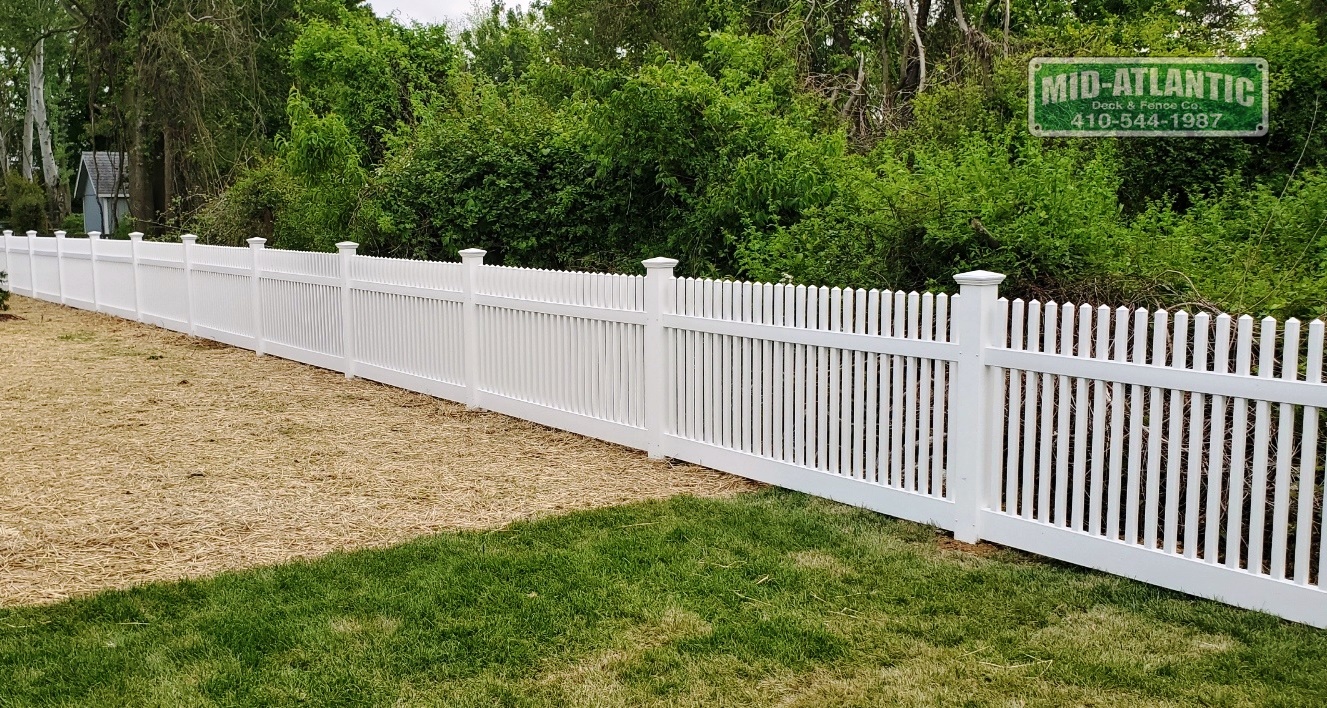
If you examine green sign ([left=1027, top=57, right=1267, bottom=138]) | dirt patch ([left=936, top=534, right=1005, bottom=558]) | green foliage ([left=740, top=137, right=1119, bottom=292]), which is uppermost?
green sign ([left=1027, top=57, right=1267, bottom=138])

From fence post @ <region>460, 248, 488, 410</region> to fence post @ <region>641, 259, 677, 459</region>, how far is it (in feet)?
7.69

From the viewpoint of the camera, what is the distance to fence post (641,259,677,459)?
25.1 ft

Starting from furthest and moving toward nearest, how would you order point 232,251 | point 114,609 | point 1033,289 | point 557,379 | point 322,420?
point 232,251 → point 322,420 → point 557,379 → point 1033,289 → point 114,609

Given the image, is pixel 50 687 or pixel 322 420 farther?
pixel 322 420

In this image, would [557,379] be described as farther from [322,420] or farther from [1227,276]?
[1227,276]

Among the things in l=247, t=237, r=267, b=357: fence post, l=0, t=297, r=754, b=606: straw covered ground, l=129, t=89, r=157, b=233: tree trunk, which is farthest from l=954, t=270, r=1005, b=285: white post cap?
l=129, t=89, r=157, b=233: tree trunk

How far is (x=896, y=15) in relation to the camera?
18422mm

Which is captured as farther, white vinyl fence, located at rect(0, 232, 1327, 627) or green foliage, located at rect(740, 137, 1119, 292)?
green foliage, located at rect(740, 137, 1119, 292)

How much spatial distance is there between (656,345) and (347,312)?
195 inches

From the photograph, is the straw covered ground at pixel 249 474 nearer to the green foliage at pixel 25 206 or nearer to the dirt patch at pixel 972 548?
the dirt patch at pixel 972 548

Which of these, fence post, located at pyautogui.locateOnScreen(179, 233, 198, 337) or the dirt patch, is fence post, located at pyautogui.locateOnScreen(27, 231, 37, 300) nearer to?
fence post, located at pyautogui.locateOnScreen(179, 233, 198, 337)

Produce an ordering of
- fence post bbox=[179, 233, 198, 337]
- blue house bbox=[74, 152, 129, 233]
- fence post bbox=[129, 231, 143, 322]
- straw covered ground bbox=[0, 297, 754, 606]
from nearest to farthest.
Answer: straw covered ground bbox=[0, 297, 754, 606]
fence post bbox=[179, 233, 198, 337]
fence post bbox=[129, 231, 143, 322]
blue house bbox=[74, 152, 129, 233]

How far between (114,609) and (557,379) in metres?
4.23

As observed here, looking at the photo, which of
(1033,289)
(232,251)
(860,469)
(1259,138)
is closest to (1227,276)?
(1033,289)
